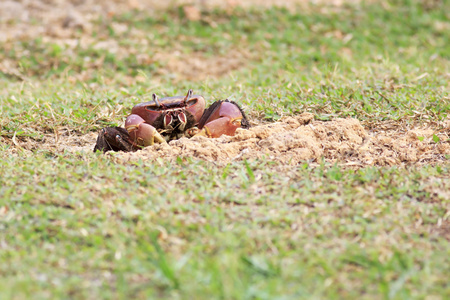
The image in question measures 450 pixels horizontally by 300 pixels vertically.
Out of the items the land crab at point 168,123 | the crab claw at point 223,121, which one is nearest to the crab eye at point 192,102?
the land crab at point 168,123

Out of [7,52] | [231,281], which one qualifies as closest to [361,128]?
[231,281]

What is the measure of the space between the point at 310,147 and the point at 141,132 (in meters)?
1.41

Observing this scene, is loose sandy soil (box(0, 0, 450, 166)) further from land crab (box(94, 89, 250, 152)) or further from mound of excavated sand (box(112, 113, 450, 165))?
land crab (box(94, 89, 250, 152))

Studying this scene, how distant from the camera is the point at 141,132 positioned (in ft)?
14.3

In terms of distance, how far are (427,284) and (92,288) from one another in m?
1.67

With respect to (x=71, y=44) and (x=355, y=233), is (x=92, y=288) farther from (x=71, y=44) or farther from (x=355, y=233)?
(x=71, y=44)

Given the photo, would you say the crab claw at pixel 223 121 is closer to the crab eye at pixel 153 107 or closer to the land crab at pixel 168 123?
the land crab at pixel 168 123

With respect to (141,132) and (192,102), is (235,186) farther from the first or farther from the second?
(192,102)

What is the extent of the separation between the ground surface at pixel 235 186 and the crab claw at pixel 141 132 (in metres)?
0.18

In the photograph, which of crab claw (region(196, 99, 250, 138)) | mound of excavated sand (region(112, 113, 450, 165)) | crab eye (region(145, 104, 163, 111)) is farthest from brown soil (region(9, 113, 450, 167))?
crab eye (region(145, 104, 163, 111))

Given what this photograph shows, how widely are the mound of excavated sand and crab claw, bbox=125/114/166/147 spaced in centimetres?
15

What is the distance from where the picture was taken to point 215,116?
185 inches

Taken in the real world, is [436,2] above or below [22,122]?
above

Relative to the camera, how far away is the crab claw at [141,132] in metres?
4.34
